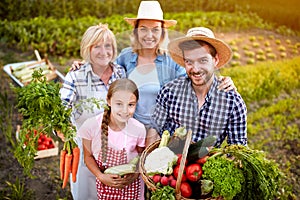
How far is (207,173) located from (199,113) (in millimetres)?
475

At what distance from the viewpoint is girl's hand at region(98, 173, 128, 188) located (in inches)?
109

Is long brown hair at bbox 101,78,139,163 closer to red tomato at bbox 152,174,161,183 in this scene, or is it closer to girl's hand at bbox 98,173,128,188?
girl's hand at bbox 98,173,128,188

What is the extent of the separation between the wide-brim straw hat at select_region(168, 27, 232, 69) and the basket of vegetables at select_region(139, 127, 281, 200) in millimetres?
543

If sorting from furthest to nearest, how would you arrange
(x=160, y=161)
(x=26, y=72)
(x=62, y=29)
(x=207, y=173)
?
1. (x=62, y=29)
2. (x=26, y=72)
3. (x=160, y=161)
4. (x=207, y=173)

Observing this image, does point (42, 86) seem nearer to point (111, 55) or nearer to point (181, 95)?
point (111, 55)

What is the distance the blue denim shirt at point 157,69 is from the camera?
2.70 meters

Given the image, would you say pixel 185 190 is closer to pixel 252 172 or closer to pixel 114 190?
pixel 252 172

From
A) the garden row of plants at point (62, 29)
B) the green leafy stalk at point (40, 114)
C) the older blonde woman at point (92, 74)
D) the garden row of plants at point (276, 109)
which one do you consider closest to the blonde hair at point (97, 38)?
the older blonde woman at point (92, 74)

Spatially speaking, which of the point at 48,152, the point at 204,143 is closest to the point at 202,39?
the point at 204,143

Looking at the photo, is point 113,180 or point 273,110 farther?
point 273,110

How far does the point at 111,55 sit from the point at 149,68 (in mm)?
321

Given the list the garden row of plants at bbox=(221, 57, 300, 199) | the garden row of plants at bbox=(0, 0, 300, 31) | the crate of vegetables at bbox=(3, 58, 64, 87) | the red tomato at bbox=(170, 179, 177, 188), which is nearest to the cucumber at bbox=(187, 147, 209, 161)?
the red tomato at bbox=(170, 179, 177, 188)

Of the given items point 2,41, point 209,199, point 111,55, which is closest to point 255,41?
point 2,41

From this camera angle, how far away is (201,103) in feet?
8.98
